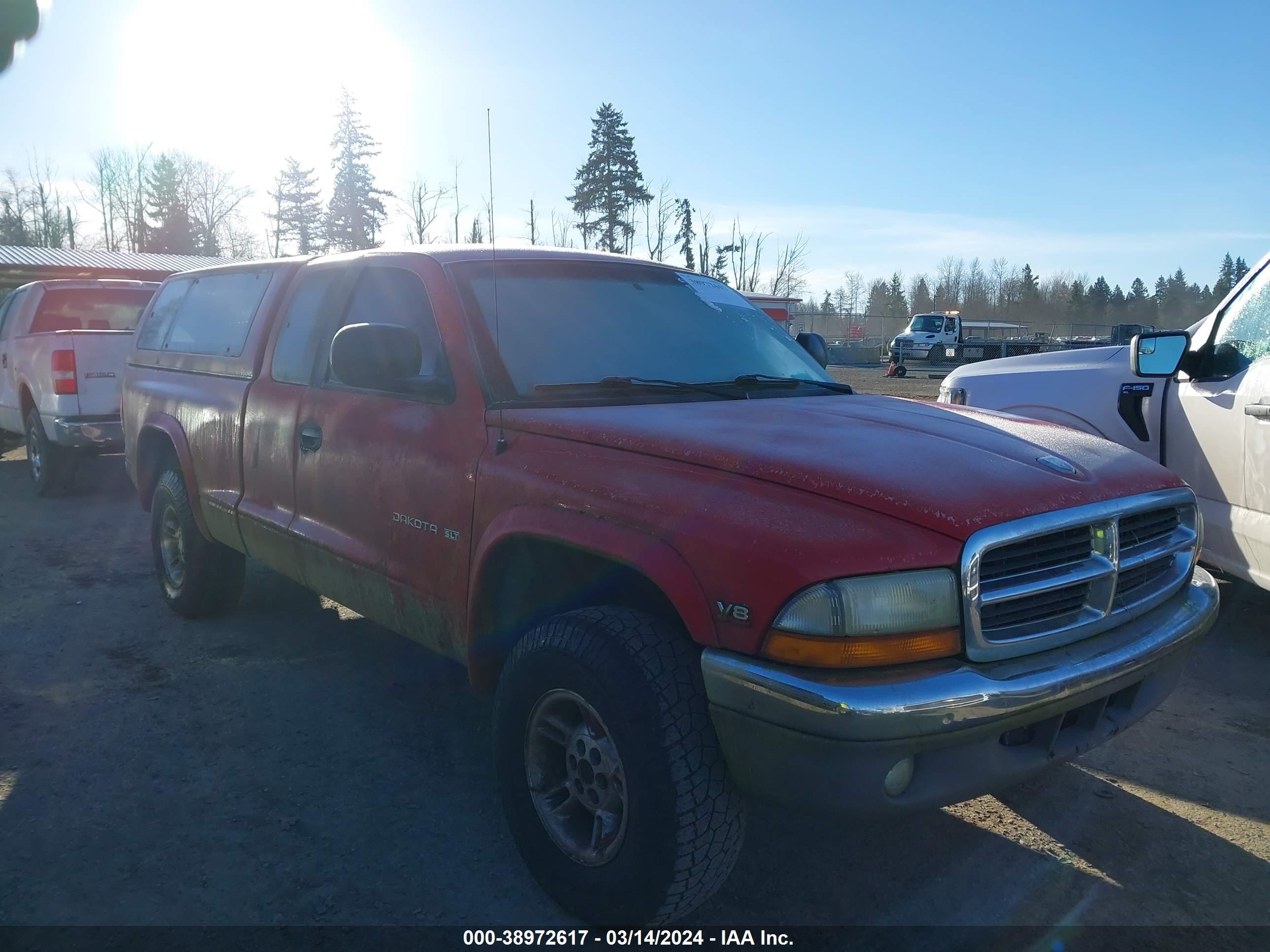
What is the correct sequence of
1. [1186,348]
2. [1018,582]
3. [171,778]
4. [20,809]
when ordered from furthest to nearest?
[1186,348] < [171,778] < [20,809] < [1018,582]

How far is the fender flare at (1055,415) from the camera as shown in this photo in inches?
215

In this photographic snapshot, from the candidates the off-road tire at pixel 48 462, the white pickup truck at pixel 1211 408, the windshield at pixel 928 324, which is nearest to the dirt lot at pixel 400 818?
the white pickup truck at pixel 1211 408

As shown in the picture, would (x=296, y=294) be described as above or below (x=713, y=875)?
above

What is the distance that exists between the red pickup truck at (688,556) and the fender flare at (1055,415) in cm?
233

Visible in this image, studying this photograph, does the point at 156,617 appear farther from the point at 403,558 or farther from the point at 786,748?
the point at 786,748

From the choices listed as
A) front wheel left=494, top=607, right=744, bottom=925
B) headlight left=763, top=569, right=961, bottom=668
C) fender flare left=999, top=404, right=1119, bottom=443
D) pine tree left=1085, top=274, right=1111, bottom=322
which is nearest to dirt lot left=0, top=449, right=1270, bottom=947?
front wheel left=494, top=607, right=744, bottom=925

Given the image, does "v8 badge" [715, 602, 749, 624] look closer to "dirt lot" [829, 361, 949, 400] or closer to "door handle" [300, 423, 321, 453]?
"door handle" [300, 423, 321, 453]

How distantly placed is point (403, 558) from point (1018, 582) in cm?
202

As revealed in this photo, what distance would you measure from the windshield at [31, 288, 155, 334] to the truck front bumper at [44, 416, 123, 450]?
1.24m

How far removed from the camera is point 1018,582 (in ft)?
7.53

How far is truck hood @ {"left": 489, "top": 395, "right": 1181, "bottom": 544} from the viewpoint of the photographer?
225 cm

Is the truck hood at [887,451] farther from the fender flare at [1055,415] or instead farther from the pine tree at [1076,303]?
the pine tree at [1076,303]

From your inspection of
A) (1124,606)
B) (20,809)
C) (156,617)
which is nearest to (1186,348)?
(1124,606)

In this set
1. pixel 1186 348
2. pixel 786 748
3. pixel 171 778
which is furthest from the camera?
pixel 1186 348
